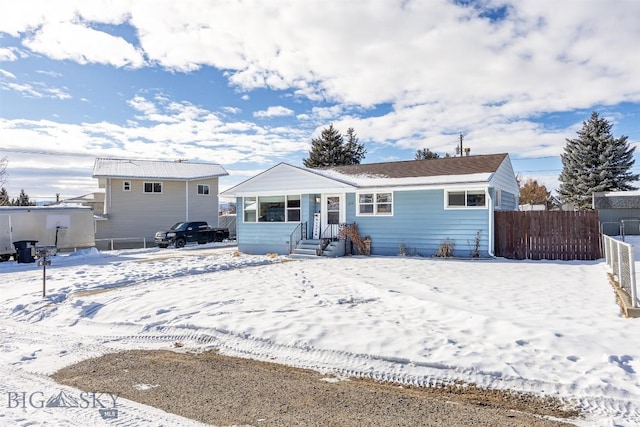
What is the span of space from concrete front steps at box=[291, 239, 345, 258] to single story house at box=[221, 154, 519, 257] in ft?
1.25

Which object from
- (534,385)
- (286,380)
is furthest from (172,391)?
(534,385)

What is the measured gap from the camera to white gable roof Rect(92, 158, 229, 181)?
2859cm

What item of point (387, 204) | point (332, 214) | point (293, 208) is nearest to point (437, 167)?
point (387, 204)

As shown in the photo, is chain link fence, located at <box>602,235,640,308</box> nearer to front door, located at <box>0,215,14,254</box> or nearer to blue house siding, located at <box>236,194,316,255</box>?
blue house siding, located at <box>236,194,316,255</box>

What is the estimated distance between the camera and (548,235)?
15250mm

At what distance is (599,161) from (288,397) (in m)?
38.0

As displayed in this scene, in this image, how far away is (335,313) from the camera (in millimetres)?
7258

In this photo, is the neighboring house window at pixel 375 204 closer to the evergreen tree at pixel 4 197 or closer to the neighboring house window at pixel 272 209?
the neighboring house window at pixel 272 209

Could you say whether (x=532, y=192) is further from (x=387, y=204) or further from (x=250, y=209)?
(x=250, y=209)

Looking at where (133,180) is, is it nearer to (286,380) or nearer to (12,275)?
(12,275)

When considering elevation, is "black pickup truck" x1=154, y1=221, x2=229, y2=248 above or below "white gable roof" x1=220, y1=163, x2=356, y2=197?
below

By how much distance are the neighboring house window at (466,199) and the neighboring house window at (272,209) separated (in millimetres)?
6546

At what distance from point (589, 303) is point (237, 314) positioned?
6379mm

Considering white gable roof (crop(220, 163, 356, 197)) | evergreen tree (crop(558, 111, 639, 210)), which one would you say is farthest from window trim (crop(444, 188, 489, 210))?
evergreen tree (crop(558, 111, 639, 210))
